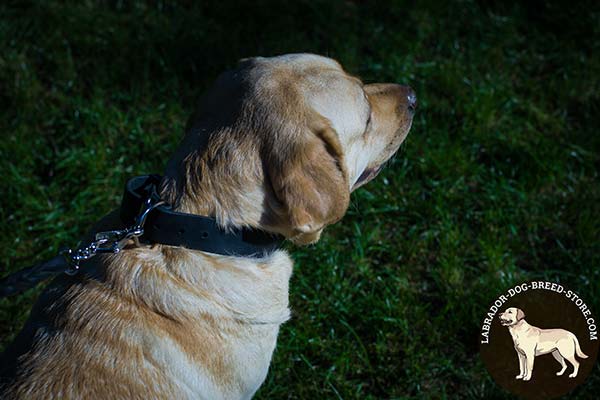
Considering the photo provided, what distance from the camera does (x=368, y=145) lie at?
3059 millimetres

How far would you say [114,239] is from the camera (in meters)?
2.46

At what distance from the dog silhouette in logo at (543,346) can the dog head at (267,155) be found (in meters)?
1.55

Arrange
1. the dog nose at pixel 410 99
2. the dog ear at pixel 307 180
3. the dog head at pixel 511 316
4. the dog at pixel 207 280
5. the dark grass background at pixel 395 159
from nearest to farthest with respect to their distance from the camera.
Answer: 1. the dog at pixel 207 280
2. the dog ear at pixel 307 180
3. the dog nose at pixel 410 99
4. the dog head at pixel 511 316
5. the dark grass background at pixel 395 159

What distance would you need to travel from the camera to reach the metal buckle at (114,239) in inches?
94.7

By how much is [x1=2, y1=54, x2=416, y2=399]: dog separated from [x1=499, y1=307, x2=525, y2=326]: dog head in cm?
154

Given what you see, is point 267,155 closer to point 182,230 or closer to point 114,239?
point 182,230

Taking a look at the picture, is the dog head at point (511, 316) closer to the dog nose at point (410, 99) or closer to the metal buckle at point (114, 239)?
the dog nose at point (410, 99)

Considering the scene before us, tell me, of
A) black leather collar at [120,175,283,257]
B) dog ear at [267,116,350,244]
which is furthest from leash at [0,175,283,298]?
dog ear at [267,116,350,244]

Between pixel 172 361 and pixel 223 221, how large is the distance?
578 mm

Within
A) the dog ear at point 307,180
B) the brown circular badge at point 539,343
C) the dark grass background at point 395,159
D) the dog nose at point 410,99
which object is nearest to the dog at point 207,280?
the dog ear at point 307,180

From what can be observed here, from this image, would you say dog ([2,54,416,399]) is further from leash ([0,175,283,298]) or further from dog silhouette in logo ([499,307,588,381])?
dog silhouette in logo ([499,307,588,381])

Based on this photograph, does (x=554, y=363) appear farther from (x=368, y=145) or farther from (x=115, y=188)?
(x=115, y=188)

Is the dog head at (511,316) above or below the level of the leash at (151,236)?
below

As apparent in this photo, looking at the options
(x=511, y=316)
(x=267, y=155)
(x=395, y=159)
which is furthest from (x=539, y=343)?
(x=267, y=155)
